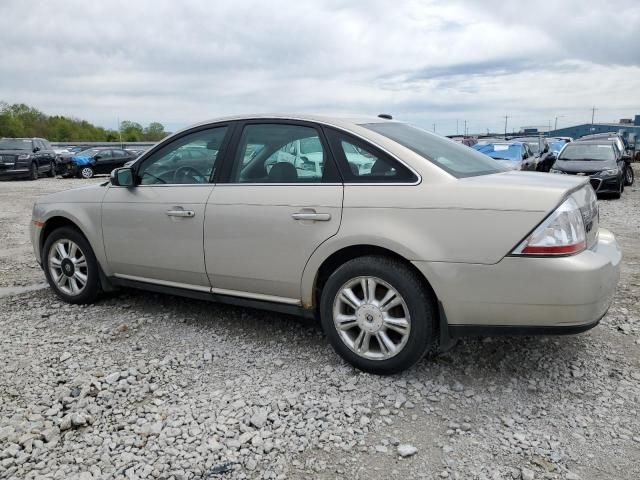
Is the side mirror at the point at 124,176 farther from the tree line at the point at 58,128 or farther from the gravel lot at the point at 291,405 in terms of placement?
the tree line at the point at 58,128

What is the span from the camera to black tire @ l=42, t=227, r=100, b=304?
184 inches

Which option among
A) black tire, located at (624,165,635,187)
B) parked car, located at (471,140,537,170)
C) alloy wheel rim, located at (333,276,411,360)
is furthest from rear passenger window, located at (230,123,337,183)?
black tire, located at (624,165,635,187)

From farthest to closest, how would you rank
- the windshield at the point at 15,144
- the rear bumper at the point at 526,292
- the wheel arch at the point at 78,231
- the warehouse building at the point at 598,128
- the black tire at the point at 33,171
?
the warehouse building at the point at 598,128 < the windshield at the point at 15,144 < the black tire at the point at 33,171 < the wheel arch at the point at 78,231 < the rear bumper at the point at 526,292

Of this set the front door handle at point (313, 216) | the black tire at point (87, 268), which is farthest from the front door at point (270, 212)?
the black tire at point (87, 268)

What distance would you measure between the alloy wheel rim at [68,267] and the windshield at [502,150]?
1192cm

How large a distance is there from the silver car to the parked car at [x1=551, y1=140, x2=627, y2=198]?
1071 centimetres

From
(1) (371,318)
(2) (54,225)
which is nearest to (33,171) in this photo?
(2) (54,225)

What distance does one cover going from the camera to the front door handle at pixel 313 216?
11.1ft

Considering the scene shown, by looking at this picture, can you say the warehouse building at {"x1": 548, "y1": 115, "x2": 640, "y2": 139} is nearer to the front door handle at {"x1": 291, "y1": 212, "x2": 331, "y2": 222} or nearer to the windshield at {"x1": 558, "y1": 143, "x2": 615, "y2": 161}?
the windshield at {"x1": 558, "y1": 143, "x2": 615, "y2": 161}

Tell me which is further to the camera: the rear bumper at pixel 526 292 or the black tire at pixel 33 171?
the black tire at pixel 33 171

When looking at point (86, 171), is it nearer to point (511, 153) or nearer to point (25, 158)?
point (25, 158)

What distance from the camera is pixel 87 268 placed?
470 centimetres

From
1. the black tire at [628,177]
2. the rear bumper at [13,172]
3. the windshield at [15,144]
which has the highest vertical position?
the windshield at [15,144]

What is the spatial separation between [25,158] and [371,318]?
2197 centimetres
